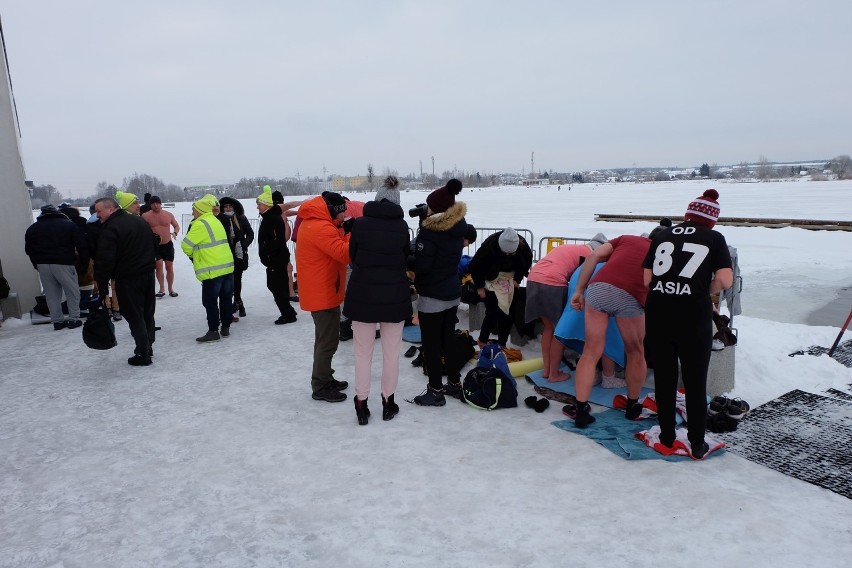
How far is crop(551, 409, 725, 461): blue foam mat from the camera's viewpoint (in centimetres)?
373

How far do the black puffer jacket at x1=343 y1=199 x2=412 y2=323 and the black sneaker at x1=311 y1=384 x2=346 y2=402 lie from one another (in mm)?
1048

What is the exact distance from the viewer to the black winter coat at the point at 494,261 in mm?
5473

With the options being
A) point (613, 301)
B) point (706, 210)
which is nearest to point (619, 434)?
point (613, 301)

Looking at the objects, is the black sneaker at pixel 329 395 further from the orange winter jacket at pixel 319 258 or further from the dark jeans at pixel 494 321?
the dark jeans at pixel 494 321

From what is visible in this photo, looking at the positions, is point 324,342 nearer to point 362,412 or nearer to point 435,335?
point 362,412

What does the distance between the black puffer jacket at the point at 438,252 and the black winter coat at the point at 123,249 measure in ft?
10.9

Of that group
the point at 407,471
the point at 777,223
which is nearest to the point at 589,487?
the point at 407,471

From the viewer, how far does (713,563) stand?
2678 millimetres

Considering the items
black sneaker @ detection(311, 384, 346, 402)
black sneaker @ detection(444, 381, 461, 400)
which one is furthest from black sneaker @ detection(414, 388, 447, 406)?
black sneaker @ detection(311, 384, 346, 402)

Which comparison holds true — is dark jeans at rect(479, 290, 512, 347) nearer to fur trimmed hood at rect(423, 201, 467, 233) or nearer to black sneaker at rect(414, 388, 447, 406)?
black sneaker at rect(414, 388, 447, 406)

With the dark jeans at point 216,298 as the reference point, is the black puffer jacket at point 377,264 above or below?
above

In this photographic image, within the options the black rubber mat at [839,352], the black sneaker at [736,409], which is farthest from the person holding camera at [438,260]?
the black rubber mat at [839,352]

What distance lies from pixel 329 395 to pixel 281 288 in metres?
3.25

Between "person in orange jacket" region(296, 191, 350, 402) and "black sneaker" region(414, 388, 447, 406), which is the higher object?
"person in orange jacket" region(296, 191, 350, 402)
